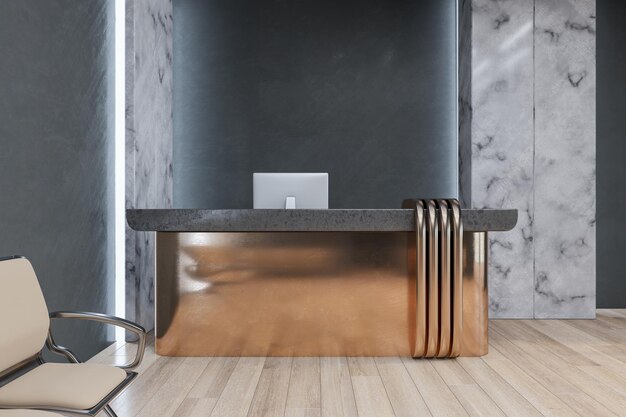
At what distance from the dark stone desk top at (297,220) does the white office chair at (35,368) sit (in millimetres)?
1291

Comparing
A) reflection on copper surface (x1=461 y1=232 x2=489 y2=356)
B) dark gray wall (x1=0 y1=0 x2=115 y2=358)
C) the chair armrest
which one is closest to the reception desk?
reflection on copper surface (x1=461 y1=232 x2=489 y2=356)

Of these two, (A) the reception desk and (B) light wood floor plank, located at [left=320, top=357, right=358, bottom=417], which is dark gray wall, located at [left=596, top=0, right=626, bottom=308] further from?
(B) light wood floor plank, located at [left=320, top=357, right=358, bottom=417]

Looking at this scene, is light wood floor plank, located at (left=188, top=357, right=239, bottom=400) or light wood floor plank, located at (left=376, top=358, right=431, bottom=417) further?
light wood floor plank, located at (left=188, top=357, right=239, bottom=400)

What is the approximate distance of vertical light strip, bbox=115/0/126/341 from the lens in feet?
12.4

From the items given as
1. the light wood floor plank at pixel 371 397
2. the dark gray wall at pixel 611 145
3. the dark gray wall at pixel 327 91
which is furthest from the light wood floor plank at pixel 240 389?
the dark gray wall at pixel 611 145

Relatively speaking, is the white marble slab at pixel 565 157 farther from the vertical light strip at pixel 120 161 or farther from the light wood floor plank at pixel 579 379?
the vertical light strip at pixel 120 161

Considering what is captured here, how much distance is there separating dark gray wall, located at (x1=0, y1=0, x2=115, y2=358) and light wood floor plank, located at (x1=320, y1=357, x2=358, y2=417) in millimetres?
1575

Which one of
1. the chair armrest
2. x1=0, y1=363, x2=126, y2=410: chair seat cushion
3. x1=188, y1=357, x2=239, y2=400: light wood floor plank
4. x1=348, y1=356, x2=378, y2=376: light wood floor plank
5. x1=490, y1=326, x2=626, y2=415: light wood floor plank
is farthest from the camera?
x1=348, y1=356, x2=378, y2=376: light wood floor plank

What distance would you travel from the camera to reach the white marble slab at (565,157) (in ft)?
15.5

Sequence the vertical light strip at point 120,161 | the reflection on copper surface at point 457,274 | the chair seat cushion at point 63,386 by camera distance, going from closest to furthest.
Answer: the chair seat cushion at point 63,386 < the reflection on copper surface at point 457,274 < the vertical light strip at point 120,161

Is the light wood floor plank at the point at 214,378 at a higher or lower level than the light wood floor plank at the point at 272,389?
lower

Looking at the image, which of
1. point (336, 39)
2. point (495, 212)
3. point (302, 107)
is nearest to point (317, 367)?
point (495, 212)

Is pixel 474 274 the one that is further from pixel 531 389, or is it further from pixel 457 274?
pixel 531 389

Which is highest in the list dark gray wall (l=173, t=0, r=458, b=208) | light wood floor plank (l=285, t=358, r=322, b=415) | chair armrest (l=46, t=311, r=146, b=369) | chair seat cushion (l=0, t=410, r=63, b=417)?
dark gray wall (l=173, t=0, r=458, b=208)
